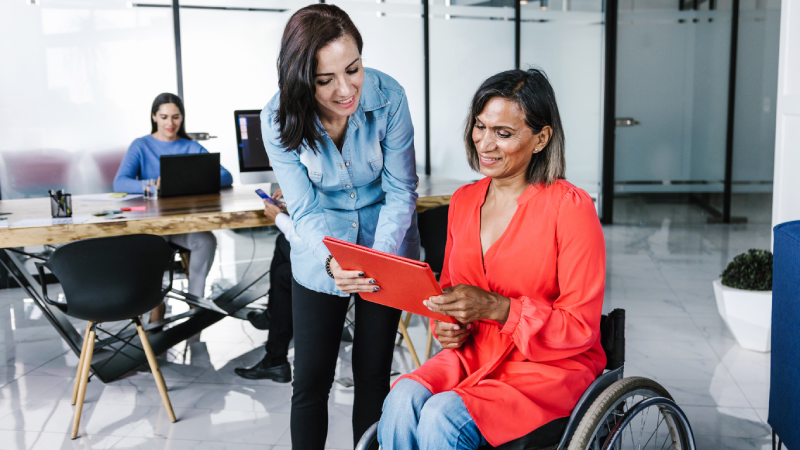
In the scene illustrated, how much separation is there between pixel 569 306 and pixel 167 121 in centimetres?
314

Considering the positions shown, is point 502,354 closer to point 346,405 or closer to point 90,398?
point 346,405

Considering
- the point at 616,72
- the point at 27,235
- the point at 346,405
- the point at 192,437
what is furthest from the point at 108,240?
the point at 616,72

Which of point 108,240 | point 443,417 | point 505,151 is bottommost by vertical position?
point 443,417

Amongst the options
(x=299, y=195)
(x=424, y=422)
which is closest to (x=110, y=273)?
(x=299, y=195)

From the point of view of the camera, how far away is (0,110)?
472cm

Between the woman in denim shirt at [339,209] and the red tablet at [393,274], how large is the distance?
129mm

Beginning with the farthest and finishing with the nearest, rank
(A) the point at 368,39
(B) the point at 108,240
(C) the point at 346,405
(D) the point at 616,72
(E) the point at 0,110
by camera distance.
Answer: (D) the point at 616,72, (A) the point at 368,39, (E) the point at 0,110, (C) the point at 346,405, (B) the point at 108,240

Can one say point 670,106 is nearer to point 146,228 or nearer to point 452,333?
point 146,228

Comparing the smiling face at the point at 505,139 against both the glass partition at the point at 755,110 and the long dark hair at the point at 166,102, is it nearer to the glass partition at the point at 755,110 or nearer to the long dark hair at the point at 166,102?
the long dark hair at the point at 166,102

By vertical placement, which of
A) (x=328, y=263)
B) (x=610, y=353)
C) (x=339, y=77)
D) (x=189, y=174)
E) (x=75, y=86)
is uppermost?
(x=75, y=86)

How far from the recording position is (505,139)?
1547mm

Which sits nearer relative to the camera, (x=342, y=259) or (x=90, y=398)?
(x=342, y=259)

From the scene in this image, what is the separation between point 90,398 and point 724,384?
111 inches

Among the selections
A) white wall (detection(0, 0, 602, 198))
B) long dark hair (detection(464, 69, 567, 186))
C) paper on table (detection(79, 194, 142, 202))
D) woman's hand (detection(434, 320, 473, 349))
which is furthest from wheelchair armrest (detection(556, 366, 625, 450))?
white wall (detection(0, 0, 602, 198))
